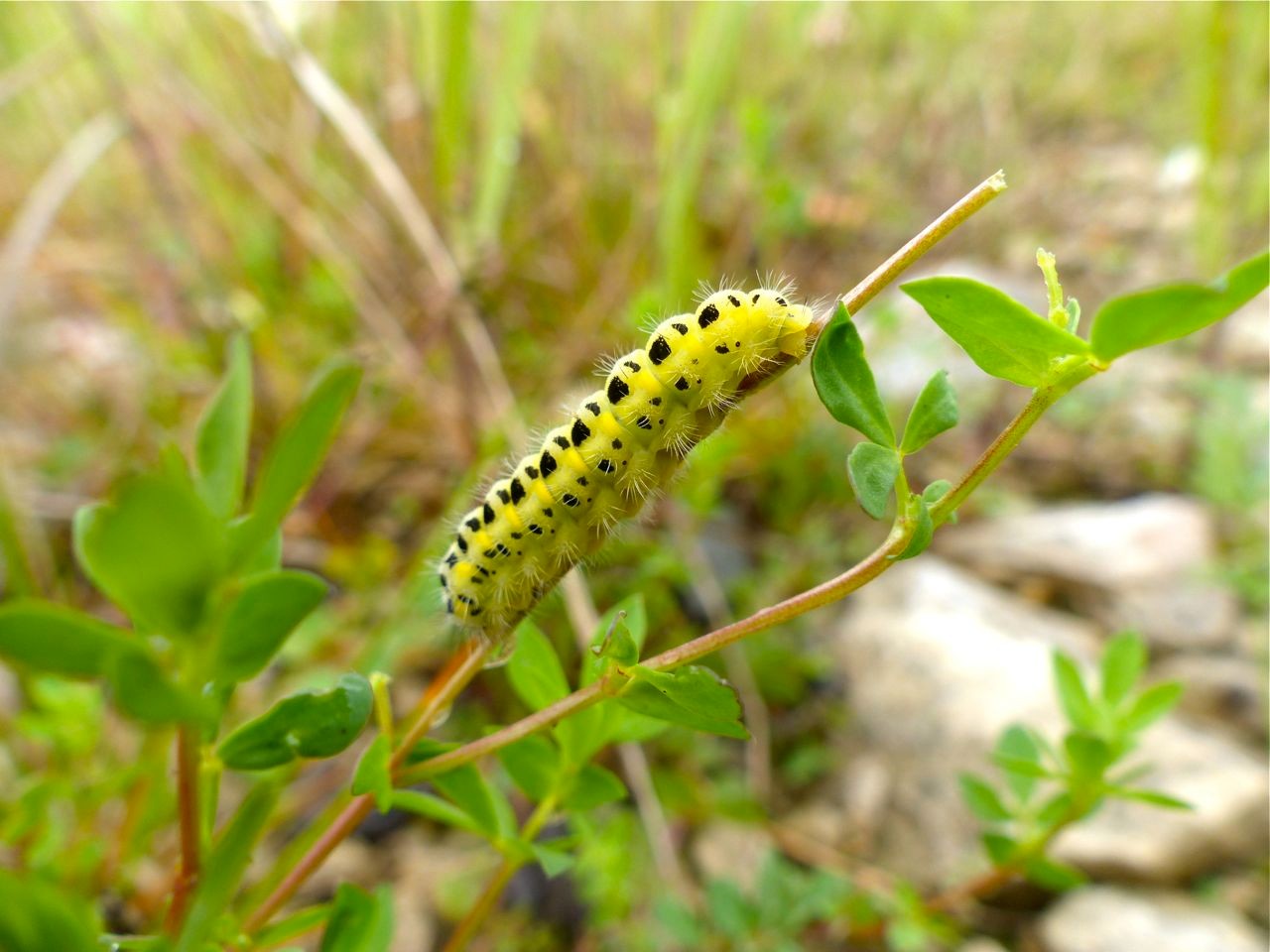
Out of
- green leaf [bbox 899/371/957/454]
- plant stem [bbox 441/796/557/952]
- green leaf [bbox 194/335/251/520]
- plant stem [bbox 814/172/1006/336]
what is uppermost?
green leaf [bbox 194/335/251/520]

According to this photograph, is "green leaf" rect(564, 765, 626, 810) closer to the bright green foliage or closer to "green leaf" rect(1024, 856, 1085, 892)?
the bright green foliage

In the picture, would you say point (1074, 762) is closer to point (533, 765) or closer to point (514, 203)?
point (533, 765)

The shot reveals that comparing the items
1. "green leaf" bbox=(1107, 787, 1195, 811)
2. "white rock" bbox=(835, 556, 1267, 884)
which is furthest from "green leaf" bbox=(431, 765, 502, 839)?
"white rock" bbox=(835, 556, 1267, 884)

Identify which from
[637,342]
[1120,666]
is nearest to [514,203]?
[637,342]

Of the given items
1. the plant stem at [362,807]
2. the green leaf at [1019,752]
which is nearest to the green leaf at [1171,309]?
the plant stem at [362,807]

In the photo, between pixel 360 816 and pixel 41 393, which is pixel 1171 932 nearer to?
pixel 360 816

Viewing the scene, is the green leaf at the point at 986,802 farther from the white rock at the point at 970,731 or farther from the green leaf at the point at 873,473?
the green leaf at the point at 873,473
